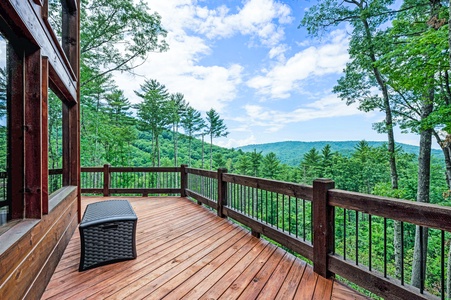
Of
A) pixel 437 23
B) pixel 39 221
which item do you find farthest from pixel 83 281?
pixel 437 23

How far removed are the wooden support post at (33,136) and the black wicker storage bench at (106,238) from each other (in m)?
0.72

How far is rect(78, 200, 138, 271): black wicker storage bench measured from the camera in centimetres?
241

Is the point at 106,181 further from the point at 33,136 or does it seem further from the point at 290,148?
the point at 290,148

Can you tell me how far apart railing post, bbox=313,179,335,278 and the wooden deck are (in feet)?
0.41

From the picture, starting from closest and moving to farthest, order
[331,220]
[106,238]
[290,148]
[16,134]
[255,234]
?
[16,134] < [331,220] < [106,238] < [255,234] < [290,148]

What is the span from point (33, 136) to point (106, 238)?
1.34 meters

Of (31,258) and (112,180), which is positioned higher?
(31,258)

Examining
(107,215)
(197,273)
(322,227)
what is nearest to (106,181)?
(107,215)

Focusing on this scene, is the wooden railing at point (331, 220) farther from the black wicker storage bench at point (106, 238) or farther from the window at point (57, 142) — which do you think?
the window at point (57, 142)

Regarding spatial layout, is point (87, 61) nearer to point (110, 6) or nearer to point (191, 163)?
point (110, 6)

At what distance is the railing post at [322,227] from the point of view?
225 cm

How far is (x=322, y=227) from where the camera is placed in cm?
228

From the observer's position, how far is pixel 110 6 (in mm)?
9125

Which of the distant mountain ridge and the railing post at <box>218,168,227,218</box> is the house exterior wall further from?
the distant mountain ridge
